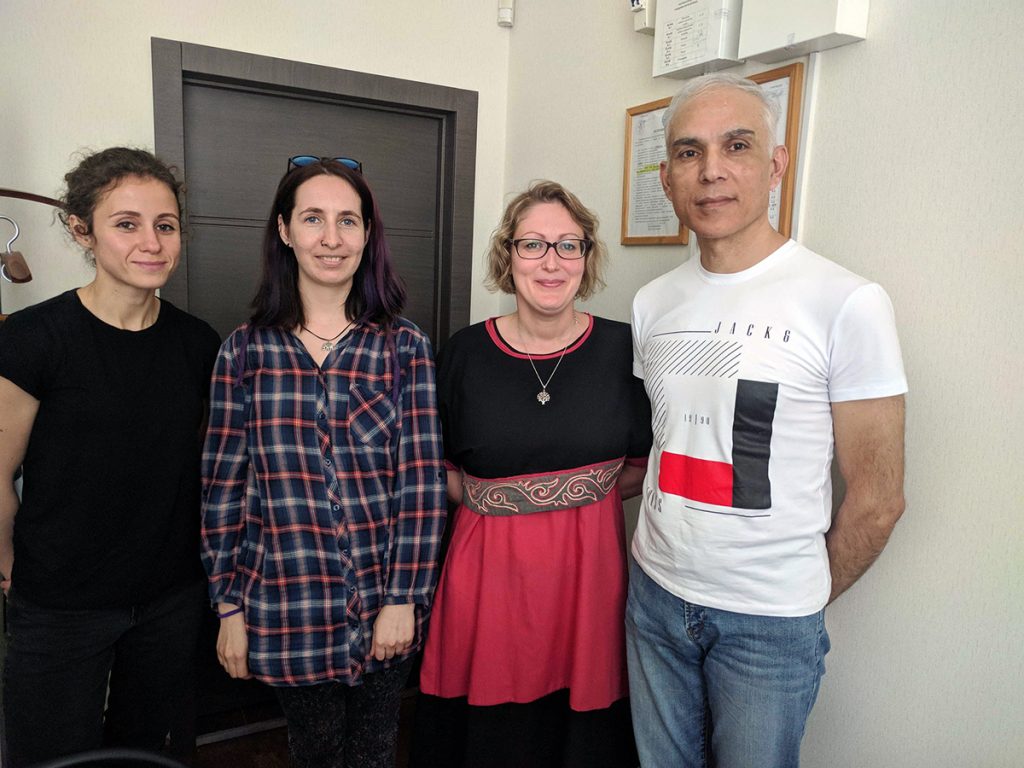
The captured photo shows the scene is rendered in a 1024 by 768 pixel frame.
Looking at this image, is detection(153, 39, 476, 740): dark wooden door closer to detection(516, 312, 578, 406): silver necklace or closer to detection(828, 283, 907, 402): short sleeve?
detection(516, 312, 578, 406): silver necklace

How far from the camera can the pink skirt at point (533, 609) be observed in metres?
1.52

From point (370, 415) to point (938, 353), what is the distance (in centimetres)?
103

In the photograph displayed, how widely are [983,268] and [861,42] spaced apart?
50cm

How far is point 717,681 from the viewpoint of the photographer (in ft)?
4.20

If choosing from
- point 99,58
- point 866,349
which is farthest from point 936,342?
point 99,58

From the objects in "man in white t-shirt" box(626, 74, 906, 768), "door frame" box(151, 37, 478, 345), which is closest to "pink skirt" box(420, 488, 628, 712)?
"man in white t-shirt" box(626, 74, 906, 768)

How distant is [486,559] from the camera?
1.52 metres

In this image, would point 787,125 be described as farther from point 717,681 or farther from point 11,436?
point 11,436

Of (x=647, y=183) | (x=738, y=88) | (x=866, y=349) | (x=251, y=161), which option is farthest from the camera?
(x=251, y=161)

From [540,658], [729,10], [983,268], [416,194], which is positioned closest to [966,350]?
[983,268]

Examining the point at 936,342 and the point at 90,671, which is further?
the point at 90,671

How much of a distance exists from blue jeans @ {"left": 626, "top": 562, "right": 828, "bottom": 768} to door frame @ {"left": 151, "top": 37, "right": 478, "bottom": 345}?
1.50m

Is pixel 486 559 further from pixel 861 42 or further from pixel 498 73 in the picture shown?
pixel 498 73

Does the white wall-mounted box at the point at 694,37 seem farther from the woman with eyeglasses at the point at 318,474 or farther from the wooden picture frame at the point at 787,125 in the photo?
the woman with eyeglasses at the point at 318,474
